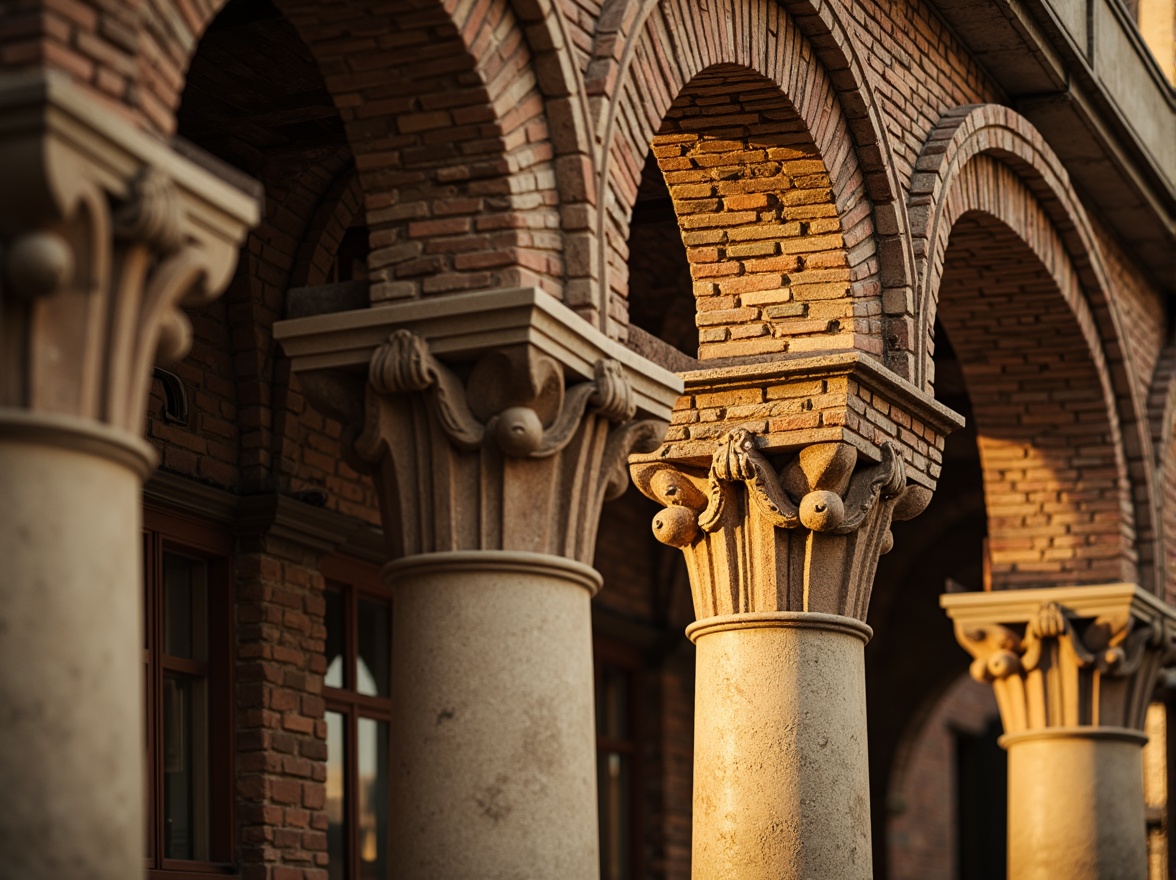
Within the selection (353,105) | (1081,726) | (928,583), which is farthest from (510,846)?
(928,583)

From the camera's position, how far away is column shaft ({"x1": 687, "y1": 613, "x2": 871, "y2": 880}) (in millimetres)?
8008

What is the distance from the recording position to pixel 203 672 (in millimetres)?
9523

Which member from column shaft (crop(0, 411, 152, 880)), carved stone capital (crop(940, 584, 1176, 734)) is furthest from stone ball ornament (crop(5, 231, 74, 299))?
carved stone capital (crop(940, 584, 1176, 734))

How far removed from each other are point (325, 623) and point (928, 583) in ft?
26.7

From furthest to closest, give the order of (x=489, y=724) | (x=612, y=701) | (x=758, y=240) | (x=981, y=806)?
(x=981, y=806) < (x=612, y=701) < (x=758, y=240) < (x=489, y=724)

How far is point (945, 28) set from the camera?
402 inches

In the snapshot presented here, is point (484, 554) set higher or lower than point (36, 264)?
lower

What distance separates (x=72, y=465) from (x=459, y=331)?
75.8 inches

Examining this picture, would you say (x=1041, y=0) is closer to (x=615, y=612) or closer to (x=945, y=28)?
(x=945, y=28)

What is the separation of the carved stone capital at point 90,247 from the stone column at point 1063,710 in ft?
24.8

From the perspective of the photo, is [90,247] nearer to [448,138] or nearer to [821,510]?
[448,138]

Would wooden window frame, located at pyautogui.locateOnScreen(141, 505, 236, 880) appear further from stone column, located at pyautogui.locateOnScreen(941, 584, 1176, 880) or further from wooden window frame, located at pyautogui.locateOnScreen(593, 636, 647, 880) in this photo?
wooden window frame, located at pyautogui.locateOnScreen(593, 636, 647, 880)

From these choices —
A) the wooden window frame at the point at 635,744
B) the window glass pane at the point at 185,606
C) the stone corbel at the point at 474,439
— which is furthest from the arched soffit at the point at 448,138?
the wooden window frame at the point at 635,744

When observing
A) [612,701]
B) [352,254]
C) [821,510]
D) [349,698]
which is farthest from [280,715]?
[612,701]
